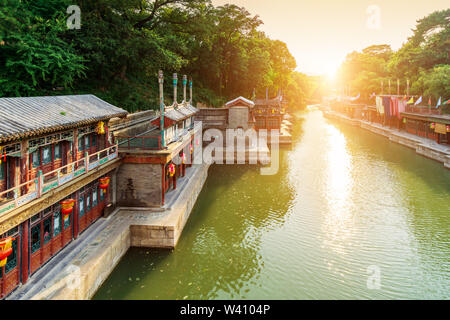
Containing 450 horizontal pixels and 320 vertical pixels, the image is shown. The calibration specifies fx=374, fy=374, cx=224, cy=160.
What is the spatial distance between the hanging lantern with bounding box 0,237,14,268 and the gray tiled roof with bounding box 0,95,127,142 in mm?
2939

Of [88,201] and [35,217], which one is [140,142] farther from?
[35,217]

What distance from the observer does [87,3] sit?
33781 mm

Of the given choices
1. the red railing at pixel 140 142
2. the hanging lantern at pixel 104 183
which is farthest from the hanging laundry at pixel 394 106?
the hanging lantern at pixel 104 183

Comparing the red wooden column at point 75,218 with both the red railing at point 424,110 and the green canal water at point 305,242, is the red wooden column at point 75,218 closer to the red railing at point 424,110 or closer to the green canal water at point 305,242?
the green canal water at point 305,242

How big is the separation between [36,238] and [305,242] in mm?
12630

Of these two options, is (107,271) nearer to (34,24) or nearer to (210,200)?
(210,200)

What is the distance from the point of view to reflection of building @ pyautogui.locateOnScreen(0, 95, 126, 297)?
11672 millimetres

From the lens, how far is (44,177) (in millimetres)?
14406

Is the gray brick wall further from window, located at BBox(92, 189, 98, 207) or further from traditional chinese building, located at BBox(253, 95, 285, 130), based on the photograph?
traditional chinese building, located at BBox(253, 95, 285, 130)

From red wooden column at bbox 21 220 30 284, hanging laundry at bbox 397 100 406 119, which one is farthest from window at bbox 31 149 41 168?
hanging laundry at bbox 397 100 406 119

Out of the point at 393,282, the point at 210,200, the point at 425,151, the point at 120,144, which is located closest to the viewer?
the point at 393,282

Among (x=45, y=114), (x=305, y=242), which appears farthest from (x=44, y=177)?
(x=305, y=242)
